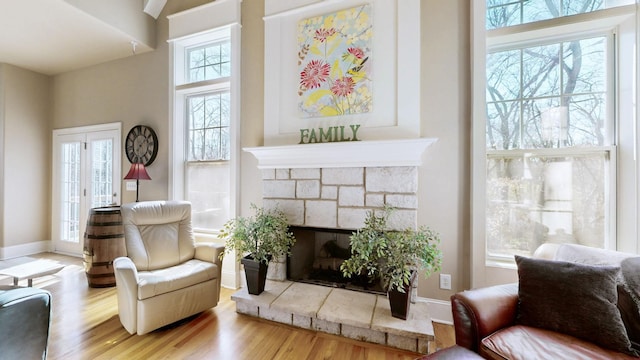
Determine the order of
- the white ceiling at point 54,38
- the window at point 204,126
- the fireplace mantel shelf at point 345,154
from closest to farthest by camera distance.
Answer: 1. the fireplace mantel shelf at point 345,154
2. the white ceiling at point 54,38
3. the window at point 204,126

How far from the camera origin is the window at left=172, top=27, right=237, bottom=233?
3.11m

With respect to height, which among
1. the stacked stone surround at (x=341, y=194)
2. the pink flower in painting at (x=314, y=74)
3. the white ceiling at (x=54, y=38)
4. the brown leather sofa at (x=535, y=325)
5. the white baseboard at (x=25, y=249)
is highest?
the white ceiling at (x=54, y=38)

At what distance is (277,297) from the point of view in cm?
220

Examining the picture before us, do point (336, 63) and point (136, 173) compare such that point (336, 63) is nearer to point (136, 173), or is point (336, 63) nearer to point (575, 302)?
point (575, 302)

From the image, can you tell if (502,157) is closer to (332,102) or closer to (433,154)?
(433,154)

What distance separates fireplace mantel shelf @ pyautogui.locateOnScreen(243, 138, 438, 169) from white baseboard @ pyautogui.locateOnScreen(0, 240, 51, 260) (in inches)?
168

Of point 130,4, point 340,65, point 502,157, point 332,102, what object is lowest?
point 502,157

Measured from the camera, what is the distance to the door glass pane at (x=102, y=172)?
3.75m

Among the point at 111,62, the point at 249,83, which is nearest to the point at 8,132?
the point at 111,62

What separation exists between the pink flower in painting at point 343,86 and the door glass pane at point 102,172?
138 inches

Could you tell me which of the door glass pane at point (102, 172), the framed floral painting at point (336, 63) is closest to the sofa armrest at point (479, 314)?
the framed floral painting at point (336, 63)

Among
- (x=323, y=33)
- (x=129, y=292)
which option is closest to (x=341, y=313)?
(x=129, y=292)

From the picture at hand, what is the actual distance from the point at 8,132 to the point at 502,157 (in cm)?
647

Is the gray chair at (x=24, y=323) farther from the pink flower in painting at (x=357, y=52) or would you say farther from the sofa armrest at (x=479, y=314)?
the pink flower in painting at (x=357, y=52)
